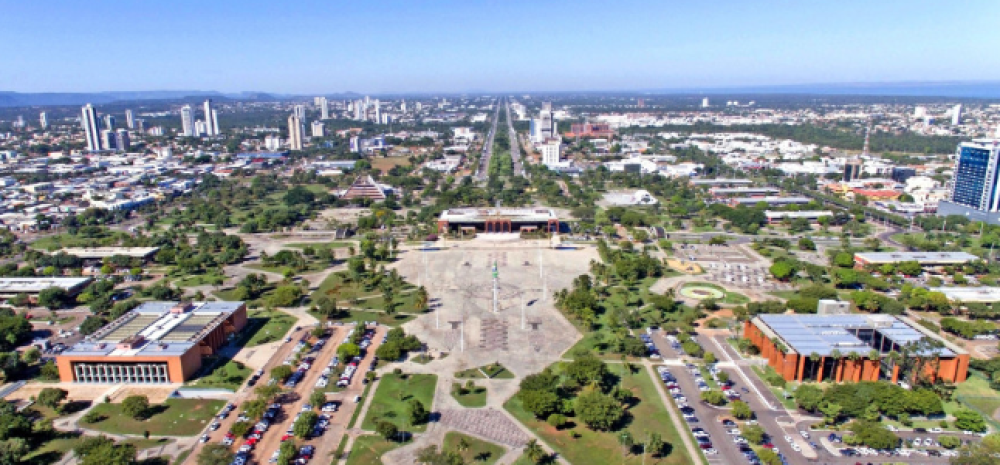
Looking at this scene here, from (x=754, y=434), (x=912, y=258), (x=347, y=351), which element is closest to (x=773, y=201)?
(x=912, y=258)

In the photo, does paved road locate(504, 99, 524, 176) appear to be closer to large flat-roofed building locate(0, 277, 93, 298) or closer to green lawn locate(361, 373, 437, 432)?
large flat-roofed building locate(0, 277, 93, 298)

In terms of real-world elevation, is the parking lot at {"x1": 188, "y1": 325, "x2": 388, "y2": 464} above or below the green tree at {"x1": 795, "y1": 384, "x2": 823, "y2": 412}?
below

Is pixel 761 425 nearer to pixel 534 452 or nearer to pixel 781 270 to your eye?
pixel 534 452

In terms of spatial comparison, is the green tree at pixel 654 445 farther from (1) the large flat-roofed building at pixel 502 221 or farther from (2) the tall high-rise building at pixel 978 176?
(2) the tall high-rise building at pixel 978 176

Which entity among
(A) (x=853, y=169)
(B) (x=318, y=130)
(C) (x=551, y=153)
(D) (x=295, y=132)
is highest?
(D) (x=295, y=132)

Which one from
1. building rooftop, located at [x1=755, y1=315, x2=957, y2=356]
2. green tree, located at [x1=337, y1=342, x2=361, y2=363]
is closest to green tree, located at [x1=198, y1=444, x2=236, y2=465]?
green tree, located at [x1=337, y1=342, x2=361, y2=363]
